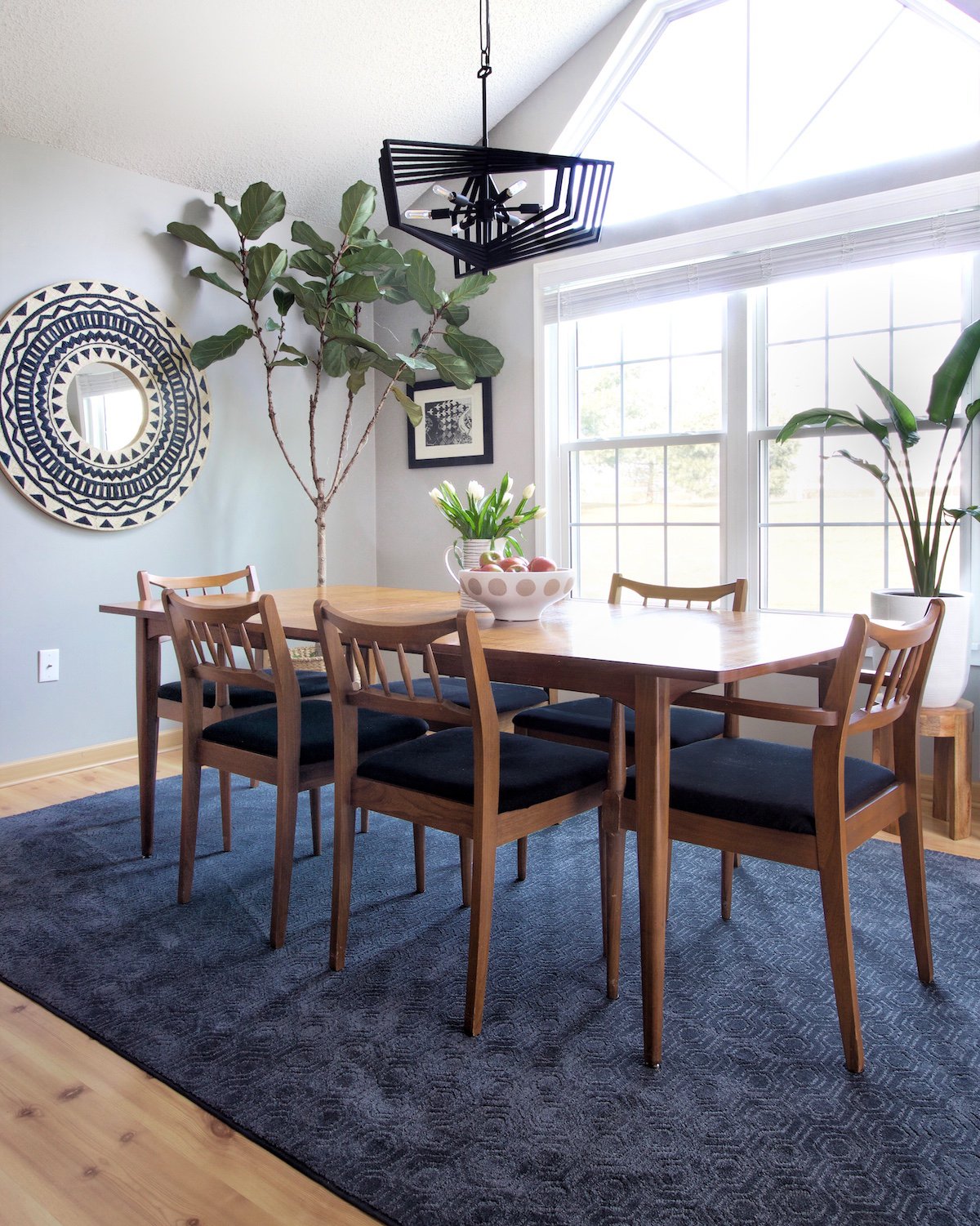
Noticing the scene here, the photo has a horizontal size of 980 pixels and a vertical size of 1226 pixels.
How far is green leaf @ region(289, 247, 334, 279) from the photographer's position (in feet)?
13.2

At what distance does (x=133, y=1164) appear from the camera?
57.5 inches

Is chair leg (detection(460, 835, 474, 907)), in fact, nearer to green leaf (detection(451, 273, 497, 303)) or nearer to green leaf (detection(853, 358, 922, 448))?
green leaf (detection(853, 358, 922, 448))

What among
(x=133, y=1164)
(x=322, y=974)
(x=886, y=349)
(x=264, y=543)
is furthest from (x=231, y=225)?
(x=133, y=1164)

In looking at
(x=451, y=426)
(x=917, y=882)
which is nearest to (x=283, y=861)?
(x=917, y=882)

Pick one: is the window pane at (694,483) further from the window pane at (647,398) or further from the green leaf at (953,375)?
the green leaf at (953,375)

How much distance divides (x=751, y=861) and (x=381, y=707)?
1.41m

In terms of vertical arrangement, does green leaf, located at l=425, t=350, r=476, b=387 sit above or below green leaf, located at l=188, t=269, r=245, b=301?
below

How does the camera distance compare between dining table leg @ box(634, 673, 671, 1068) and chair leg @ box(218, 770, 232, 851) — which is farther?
chair leg @ box(218, 770, 232, 851)

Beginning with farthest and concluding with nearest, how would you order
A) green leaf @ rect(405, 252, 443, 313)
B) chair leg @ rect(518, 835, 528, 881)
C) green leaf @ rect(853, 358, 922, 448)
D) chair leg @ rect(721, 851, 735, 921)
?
green leaf @ rect(405, 252, 443, 313) → green leaf @ rect(853, 358, 922, 448) → chair leg @ rect(518, 835, 528, 881) → chair leg @ rect(721, 851, 735, 921)

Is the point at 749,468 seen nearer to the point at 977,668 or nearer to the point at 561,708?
the point at 977,668

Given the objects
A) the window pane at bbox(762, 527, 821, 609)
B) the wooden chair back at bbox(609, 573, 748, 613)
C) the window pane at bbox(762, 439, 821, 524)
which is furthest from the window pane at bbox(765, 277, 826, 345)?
the wooden chair back at bbox(609, 573, 748, 613)

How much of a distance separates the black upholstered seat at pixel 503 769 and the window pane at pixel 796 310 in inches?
88.9

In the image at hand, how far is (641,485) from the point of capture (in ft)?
13.4

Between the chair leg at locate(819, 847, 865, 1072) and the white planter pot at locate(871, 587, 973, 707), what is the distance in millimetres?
1540
